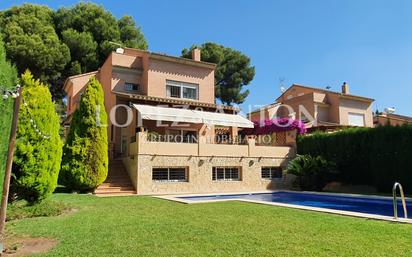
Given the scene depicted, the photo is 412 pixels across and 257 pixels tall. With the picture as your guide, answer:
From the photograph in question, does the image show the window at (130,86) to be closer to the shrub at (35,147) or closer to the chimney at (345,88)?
the shrub at (35,147)

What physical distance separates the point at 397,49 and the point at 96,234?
25.8 metres

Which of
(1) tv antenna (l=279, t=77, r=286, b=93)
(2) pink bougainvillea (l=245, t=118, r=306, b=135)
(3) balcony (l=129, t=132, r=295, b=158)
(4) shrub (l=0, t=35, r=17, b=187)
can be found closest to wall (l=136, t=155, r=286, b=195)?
(3) balcony (l=129, t=132, r=295, b=158)

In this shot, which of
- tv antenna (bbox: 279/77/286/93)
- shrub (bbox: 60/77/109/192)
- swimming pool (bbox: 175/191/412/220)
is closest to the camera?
swimming pool (bbox: 175/191/412/220)

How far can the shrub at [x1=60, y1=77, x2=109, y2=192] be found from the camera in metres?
25.8

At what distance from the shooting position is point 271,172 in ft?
120

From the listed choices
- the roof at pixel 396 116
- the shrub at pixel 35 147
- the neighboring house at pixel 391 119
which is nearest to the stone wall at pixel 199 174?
the shrub at pixel 35 147

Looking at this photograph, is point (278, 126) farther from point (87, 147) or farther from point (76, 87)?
point (76, 87)

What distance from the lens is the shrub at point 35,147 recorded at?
14031 millimetres

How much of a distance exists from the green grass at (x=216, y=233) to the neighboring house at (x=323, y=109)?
1461 inches

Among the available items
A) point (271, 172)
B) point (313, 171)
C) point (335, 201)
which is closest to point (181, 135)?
point (271, 172)

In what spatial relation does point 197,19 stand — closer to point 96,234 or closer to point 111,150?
point 111,150

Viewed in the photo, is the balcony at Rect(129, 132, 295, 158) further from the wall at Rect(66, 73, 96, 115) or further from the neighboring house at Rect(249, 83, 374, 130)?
the neighboring house at Rect(249, 83, 374, 130)

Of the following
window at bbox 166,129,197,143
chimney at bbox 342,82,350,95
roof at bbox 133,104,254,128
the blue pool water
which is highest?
chimney at bbox 342,82,350,95

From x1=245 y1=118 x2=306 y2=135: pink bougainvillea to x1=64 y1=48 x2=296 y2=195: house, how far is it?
5.11 ft
